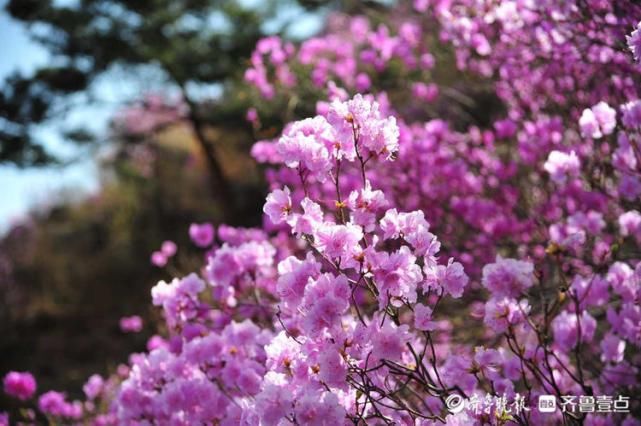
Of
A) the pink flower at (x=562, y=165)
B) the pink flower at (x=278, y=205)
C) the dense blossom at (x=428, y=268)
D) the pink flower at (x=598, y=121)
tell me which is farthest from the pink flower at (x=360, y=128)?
the pink flower at (x=562, y=165)

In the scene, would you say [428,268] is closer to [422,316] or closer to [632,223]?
[422,316]

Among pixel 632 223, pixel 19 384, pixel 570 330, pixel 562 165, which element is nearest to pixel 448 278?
pixel 570 330

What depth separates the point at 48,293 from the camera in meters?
9.56

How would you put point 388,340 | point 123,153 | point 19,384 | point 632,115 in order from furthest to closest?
point 123,153 < point 19,384 < point 632,115 < point 388,340

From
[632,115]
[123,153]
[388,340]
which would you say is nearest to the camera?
[388,340]

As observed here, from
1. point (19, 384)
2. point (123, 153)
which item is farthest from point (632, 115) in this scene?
point (123, 153)

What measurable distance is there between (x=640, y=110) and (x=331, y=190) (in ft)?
8.44

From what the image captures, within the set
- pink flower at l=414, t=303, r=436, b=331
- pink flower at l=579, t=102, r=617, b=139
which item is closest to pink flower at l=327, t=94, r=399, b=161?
pink flower at l=414, t=303, r=436, b=331

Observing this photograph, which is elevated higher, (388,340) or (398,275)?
(398,275)

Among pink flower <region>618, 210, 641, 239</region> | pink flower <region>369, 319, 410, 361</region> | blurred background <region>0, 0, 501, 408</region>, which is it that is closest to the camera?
pink flower <region>369, 319, 410, 361</region>

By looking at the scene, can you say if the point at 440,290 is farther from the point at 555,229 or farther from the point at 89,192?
the point at 89,192

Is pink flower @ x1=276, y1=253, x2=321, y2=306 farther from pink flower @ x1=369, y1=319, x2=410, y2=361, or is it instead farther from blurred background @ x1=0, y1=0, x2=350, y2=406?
blurred background @ x1=0, y1=0, x2=350, y2=406

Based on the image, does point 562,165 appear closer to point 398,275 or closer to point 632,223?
point 632,223

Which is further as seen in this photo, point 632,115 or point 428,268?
point 632,115
